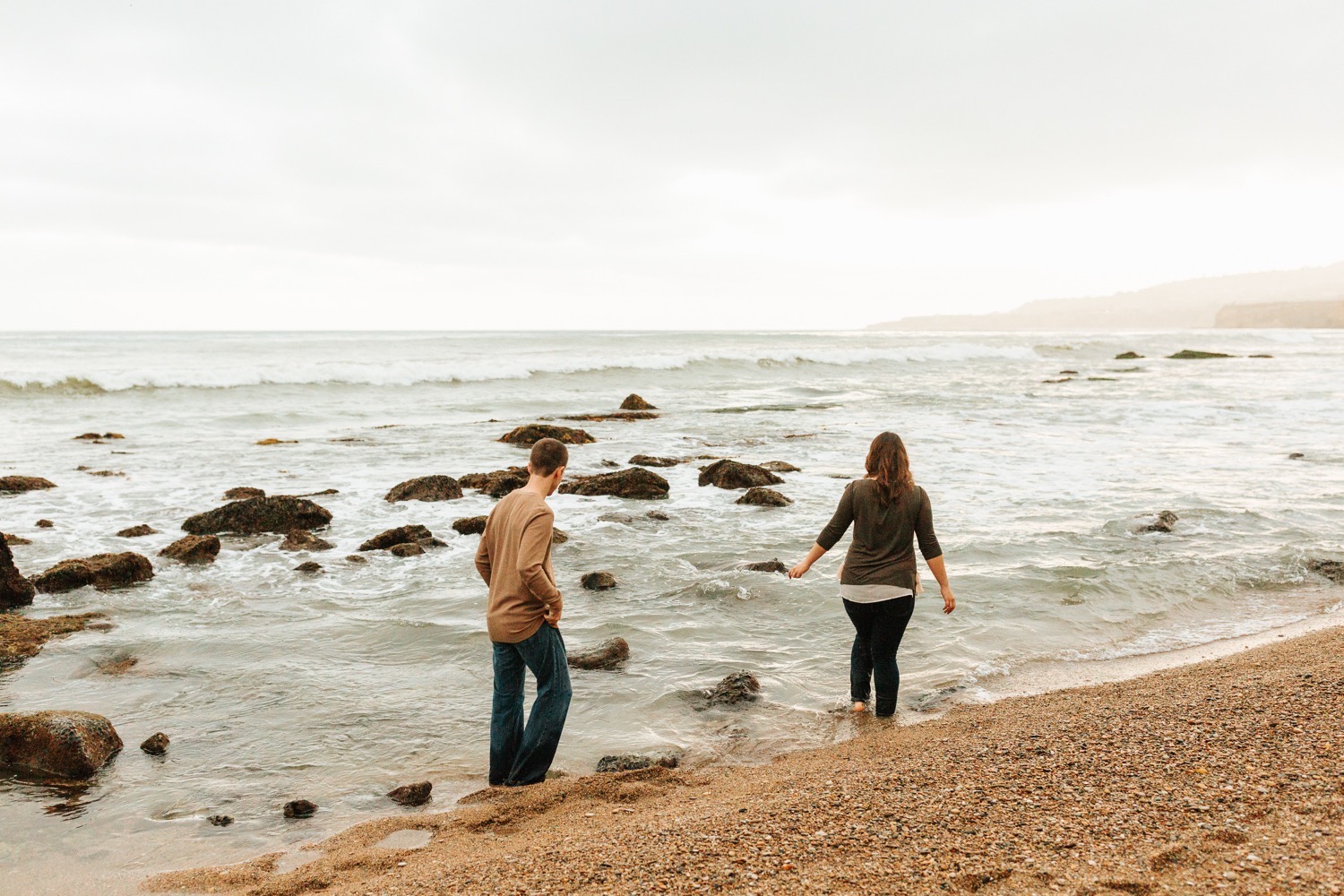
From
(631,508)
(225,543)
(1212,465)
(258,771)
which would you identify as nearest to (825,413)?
(1212,465)

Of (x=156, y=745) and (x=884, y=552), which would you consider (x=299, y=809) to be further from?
(x=884, y=552)

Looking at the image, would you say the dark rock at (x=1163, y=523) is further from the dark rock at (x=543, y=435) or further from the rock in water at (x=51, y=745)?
the dark rock at (x=543, y=435)

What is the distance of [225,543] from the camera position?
11117 millimetres

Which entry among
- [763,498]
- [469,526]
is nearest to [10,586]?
[469,526]

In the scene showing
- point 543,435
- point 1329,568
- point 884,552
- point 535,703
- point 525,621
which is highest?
point 884,552

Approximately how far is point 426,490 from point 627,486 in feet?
10.2

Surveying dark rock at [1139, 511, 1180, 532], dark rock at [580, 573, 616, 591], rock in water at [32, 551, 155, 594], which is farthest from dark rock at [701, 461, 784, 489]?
rock in water at [32, 551, 155, 594]

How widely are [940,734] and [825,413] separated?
74.6ft

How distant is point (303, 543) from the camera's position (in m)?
10.9

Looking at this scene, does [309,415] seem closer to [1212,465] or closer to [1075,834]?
[1212,465]

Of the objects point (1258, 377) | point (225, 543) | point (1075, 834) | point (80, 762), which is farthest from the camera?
point (1258, 377)

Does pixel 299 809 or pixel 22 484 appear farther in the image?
pixel 22 484

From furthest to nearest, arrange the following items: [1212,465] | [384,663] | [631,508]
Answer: [1212,465]
[631,508]
[384,663]

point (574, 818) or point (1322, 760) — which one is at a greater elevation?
point (1322, 760)
